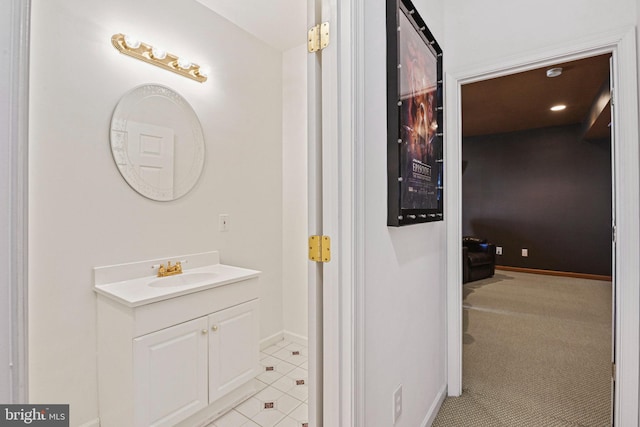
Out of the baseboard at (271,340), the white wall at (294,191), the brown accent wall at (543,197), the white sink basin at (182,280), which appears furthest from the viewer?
the brown accent wall at (543,197)

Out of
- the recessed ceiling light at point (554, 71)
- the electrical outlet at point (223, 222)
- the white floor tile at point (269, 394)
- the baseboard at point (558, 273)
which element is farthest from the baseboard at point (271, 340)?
the baseboard at point (558, 273)

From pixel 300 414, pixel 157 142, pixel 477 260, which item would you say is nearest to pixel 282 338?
pixel 300 414

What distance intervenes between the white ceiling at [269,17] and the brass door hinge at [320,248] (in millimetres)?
2072

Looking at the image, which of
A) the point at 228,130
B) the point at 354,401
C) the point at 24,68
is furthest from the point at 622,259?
the point at 228,130

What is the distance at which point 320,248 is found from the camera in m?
1.14

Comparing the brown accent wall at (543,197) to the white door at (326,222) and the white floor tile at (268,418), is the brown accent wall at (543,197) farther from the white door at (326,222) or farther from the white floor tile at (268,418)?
the white door at (326,222)

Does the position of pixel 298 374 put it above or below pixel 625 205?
below

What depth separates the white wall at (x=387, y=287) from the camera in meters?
1.18

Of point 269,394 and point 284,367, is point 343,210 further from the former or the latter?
point 284,367

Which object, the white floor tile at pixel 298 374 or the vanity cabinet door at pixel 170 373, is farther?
the white floor tile at pixel 298 374

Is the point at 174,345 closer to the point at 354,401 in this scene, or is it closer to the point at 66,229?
the point at 66,229

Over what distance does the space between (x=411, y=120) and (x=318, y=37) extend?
1.79 ft

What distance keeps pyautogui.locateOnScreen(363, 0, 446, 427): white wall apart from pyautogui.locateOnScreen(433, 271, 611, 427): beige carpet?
1.74 ft

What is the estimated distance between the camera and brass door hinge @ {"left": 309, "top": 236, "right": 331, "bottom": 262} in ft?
3.68
